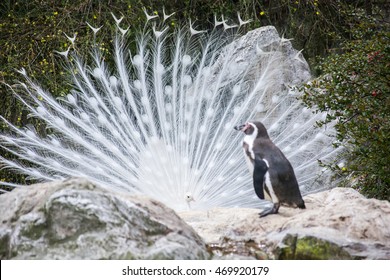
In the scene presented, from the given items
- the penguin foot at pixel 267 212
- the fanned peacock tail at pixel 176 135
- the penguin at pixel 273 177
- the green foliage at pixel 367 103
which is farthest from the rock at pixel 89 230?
the fanned peacock tail at pixel 176 135

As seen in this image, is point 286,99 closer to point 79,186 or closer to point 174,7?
point 174,7

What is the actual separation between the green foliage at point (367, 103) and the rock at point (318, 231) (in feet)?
2.17

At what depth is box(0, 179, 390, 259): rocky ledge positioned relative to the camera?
3.00 meters

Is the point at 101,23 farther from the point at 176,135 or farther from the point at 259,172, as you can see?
the point at 259,172

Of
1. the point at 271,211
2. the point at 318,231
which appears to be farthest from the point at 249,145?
the point at 318,231

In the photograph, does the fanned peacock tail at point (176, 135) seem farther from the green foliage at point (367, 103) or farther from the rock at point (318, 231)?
the rock at point (318, 231)

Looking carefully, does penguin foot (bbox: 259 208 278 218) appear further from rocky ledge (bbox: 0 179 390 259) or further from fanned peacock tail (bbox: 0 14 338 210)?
fanned peacock tail (bbox: 0 14 338 210)

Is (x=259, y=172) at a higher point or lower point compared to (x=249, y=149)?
lower

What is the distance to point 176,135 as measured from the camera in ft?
18.2

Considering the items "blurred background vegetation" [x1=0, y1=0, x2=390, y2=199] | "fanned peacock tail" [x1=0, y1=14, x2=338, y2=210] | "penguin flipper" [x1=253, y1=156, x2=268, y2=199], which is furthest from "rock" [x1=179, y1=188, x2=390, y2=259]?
"blurred background vegetation" [x1=0, y1=0, x2=390, y2=199]

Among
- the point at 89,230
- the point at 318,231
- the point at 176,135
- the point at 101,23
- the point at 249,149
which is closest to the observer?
the point at 89,230

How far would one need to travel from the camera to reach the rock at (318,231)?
324 cm

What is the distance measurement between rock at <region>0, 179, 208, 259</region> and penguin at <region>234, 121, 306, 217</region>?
77 centimetres

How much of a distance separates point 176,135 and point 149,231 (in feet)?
8.08
